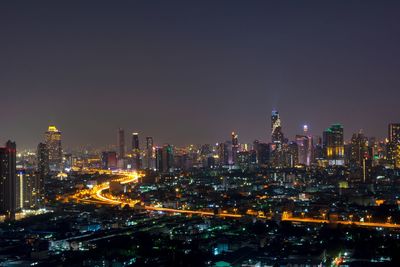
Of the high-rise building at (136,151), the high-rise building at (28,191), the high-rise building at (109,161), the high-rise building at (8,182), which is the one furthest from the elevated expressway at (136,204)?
the high-rise building at (109,161)

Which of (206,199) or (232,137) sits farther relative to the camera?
(232,137)

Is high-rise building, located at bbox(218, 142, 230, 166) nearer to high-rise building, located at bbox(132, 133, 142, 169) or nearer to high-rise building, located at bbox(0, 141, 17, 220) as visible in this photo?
high-rise building, located at bbox(132, 133, 142, 169)

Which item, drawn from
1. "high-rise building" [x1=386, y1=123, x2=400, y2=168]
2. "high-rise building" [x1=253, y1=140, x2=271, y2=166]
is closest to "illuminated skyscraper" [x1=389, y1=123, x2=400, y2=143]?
"high-rise building" [x1=386, y1=123, x2=400, y2=168]

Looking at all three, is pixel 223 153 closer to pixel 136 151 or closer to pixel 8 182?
pixel 136 151

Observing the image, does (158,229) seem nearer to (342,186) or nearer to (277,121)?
(342,186)

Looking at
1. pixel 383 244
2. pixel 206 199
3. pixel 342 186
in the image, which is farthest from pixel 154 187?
pixel 383 244

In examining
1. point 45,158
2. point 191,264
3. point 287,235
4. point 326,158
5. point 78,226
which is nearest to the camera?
point 191,264
